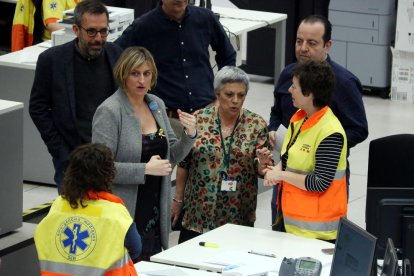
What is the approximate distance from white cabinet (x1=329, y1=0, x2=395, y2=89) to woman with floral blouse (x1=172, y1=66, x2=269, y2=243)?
5.30 meters

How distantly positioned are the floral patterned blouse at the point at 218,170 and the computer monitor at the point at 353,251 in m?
1.23

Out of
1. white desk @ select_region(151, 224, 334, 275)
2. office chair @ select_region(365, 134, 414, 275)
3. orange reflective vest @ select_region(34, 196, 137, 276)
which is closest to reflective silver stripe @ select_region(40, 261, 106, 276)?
orange reflective vest @ select_region(34, 196, 137, 276)

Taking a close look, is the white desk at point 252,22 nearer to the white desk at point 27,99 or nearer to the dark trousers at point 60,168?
the white desk at point 27,99

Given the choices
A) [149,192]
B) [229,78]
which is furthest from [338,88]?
[149,192]

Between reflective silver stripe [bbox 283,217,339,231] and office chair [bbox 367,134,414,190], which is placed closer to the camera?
reflective silver stripe [bbox 283,217,339,231]

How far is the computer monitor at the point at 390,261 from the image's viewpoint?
158 inches

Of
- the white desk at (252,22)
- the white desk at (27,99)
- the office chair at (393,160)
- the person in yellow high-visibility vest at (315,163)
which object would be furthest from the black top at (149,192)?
the white desk at (252,22)

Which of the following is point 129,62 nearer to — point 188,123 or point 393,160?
point 188,123

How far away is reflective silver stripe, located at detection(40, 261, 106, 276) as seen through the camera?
15.5ft

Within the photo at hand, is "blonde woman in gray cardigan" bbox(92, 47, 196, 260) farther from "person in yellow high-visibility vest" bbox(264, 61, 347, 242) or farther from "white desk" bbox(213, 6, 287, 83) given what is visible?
"white desk" bbox(213, 6, 287, 83)

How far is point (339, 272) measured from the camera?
4.43m

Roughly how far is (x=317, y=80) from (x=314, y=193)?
0.54 metres

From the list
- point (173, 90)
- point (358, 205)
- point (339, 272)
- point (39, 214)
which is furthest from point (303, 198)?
point (358, 205)

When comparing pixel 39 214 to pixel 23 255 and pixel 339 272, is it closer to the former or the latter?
pixel 23 255
